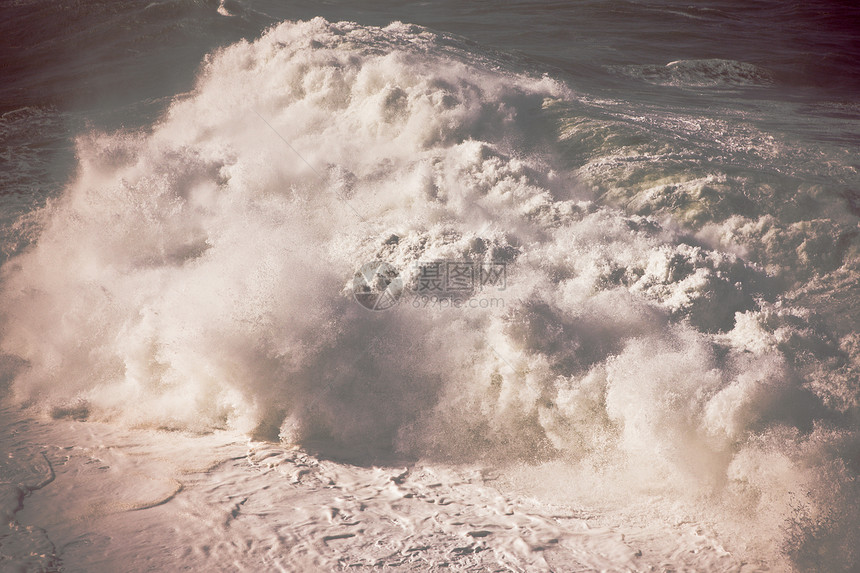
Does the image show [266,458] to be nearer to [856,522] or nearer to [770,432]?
[770,432]

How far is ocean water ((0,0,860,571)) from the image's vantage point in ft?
10.8

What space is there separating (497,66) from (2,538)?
8.69m

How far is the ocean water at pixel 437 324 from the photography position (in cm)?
329

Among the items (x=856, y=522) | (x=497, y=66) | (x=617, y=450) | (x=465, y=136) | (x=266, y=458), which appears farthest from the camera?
(x=497, y=66)

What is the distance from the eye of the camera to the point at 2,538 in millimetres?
3123

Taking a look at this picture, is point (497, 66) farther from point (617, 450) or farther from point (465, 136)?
point (617, 450)

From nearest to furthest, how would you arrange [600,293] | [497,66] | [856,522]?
[856,522] < [600,293] < [497,66]

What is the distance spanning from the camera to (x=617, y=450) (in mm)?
3709

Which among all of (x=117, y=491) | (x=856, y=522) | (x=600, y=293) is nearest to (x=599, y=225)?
(x=600, y=293)

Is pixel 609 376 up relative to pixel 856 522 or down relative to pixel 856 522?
up

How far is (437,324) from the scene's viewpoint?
14.6 ft

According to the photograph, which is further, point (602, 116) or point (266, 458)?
point (602, 116)

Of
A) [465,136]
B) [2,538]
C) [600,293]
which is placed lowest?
[2,538]

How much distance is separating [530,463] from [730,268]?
2.30 metres
